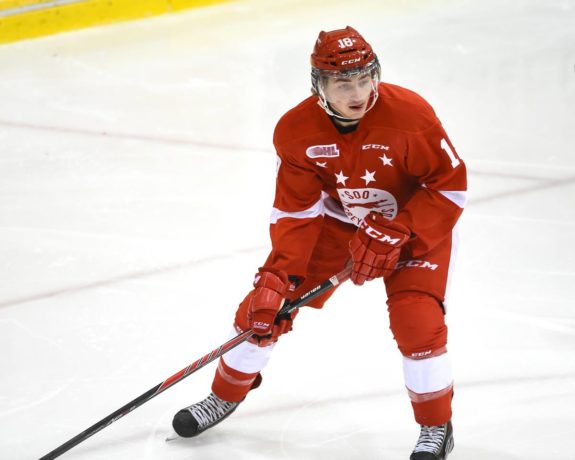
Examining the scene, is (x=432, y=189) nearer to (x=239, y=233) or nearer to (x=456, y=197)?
(x=456, y=197)

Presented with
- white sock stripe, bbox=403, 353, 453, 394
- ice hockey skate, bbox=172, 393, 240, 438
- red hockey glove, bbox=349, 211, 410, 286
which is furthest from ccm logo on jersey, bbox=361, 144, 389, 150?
ice hockey skate, bbox=172, 393, 240, 438

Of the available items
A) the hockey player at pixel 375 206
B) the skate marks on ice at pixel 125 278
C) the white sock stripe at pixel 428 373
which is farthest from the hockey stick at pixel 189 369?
the skate marks on ice at pixel 125 278

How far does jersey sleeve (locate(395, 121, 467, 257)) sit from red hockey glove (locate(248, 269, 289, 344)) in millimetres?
346

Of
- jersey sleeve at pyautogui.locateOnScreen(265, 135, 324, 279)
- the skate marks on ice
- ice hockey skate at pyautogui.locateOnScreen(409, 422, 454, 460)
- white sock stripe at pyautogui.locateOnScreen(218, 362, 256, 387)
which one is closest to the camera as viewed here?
ice hockey skate at pyautogui.locateOnScreen(409, 422, 454, 460)

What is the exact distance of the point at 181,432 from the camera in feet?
10.1

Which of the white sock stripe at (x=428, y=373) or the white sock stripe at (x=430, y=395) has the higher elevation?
the white sock stripe at (x=428, y=373)

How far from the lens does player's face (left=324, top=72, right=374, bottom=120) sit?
8.85 ft

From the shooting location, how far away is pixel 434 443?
2816 millimetres

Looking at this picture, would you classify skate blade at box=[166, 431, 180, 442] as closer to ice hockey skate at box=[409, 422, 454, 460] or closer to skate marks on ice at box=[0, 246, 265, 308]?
ice hockey skate at box=[409, 422, 454, 460]

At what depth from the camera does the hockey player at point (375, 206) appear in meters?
2.73

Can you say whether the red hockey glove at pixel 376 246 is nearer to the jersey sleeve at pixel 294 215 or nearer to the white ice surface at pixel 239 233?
the jersey sleeve at pixel 294 215

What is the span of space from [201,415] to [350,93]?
3.31 feet

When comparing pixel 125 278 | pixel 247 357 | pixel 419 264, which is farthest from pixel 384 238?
pixel 125 278

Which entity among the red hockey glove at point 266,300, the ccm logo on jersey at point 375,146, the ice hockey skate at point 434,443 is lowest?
the ice hockey skate at point 434,443
